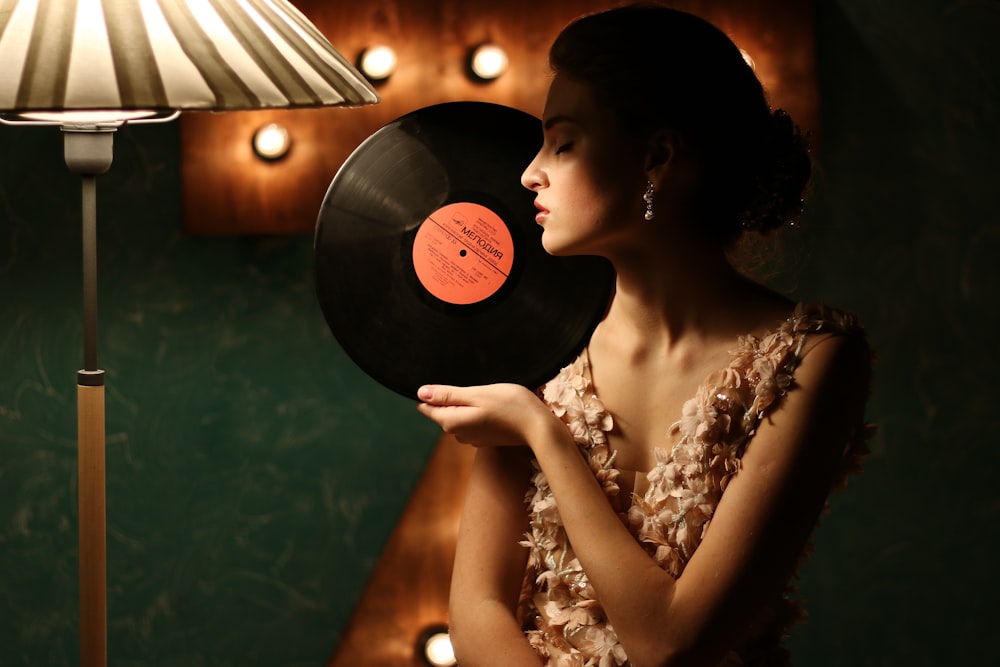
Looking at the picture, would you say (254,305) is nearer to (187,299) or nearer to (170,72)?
(187,299)

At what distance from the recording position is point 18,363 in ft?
6.09

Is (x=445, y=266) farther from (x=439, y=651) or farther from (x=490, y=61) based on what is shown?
(x=439, y=651)

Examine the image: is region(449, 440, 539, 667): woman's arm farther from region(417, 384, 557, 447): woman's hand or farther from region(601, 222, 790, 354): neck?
region(601, 222, 790, 354): neck

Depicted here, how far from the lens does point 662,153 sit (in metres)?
1.16

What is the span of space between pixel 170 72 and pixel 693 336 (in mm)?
639

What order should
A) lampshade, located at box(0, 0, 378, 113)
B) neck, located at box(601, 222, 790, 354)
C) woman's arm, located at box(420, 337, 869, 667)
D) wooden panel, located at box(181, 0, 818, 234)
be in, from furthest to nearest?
1. wooden panel, located at box(181, 0, 818, 234)
2. neck, located at box(601, 222, 790, 354)
3. woman's arm, located at box(420, 337, 869, 667)
4. lampshade, located at box(0, 0, 378, 113)

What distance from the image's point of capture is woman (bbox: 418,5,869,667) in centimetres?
110

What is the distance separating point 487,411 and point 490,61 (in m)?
0.85

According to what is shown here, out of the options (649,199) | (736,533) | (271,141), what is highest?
(271,141)

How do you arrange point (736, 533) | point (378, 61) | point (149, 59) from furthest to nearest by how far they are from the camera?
1. point (378, 61)
2. point (736, 533)
3. point (149, 59)

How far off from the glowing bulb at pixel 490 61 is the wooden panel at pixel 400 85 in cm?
2

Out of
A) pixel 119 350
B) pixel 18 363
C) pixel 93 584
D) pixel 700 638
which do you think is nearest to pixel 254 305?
pixel 119 350

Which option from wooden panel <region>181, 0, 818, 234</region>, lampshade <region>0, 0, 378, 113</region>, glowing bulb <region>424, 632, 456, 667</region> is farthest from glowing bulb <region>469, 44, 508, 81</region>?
glowing bulb <region>424, 632, 456, 667</region>

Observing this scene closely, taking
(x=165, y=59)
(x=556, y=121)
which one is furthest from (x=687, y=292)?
(x=165, y=59)
